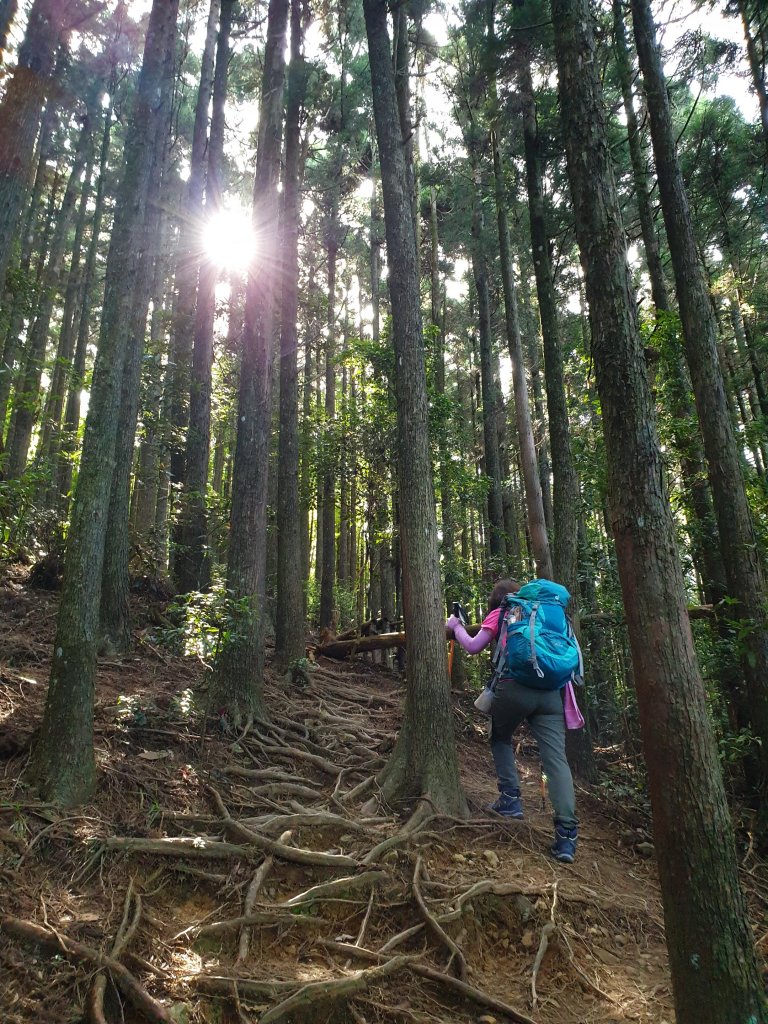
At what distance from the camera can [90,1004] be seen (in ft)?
8.36

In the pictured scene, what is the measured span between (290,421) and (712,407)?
250 inches

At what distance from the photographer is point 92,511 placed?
14.8 ft

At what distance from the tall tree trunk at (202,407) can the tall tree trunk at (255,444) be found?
11.0 ft

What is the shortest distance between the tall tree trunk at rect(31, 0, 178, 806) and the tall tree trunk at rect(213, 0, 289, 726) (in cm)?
171

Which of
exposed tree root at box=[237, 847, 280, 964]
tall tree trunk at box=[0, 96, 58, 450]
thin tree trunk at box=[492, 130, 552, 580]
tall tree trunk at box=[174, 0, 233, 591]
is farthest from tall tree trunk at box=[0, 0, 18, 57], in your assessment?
exposed tree root at box=[237, 847, 280, 964]

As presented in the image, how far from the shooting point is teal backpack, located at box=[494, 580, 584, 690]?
4.80 m

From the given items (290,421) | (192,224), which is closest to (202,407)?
(290,421)

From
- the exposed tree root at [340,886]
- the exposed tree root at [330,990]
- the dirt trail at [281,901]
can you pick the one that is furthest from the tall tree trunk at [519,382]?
the exposed tree root at [330,990]

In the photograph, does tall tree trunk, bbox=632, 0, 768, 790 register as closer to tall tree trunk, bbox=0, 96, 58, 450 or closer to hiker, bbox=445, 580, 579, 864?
hiker, bbox=445, 580, 579, 864

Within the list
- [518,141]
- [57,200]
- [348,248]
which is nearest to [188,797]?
[518,141]

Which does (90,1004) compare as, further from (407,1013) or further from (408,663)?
(408,663)

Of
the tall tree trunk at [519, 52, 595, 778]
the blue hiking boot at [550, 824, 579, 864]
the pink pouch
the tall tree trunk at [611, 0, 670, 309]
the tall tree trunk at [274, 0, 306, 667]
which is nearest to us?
the blue hiking boot at [550, 824, 579, 864]

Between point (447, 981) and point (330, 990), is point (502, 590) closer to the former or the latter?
point (447, 981)

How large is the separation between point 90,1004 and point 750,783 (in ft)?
21.0
